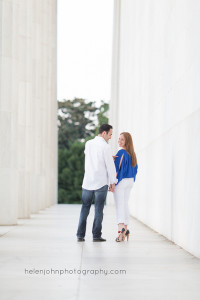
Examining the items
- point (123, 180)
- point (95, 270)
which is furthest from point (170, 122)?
point (95, 270)

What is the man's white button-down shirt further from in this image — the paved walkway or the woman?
the paved walkway

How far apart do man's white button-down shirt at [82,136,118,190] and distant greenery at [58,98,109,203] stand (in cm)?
6464

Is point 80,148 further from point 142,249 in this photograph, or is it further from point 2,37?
point 142,249

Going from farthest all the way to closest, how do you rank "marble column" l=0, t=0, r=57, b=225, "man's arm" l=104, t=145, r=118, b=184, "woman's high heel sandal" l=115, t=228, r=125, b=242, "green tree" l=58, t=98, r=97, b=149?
"green tree" l=58, t=98, r=97, b=149, "marble column" l=0, t=0, r=57, b=225, "woman's high heel sandal" l=115, t=228, r=125, b=242, "man's arm" l=104, t=145, r=118, b=184

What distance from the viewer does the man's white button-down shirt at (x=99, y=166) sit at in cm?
1378

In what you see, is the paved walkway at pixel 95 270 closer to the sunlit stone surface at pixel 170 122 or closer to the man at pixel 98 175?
the man at pixel 98 175

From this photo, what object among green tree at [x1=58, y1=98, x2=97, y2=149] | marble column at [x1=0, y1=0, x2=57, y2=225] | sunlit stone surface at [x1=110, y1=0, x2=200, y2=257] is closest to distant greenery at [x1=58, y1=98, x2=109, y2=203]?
green tree at [x1=58, y1=98, x2=97, y2=149]

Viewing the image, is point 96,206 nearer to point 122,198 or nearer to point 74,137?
point 122,198

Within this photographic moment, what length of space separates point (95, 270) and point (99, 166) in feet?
16.1

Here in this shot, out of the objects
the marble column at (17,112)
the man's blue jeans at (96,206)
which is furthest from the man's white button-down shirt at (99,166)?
the marble column at (17,112)

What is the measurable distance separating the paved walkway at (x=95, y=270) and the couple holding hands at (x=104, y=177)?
0.42 m

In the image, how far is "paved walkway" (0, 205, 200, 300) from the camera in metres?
7.25

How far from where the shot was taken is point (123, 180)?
561 inches

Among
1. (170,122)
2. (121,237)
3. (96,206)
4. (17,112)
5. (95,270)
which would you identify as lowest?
(121,237)
